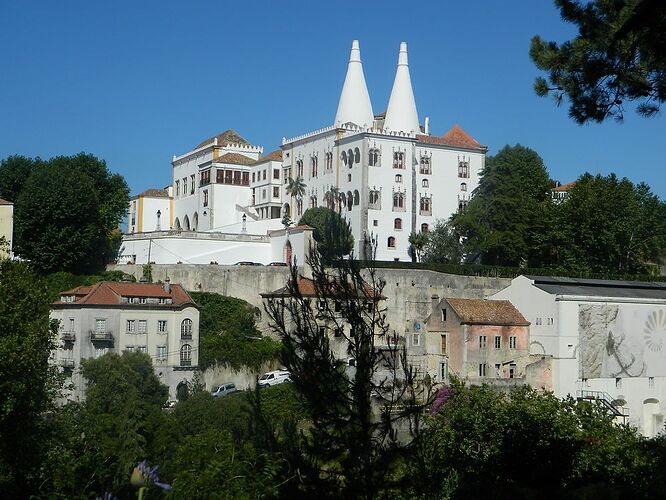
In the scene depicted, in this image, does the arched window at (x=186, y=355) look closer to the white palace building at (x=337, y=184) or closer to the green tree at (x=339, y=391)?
the white palace building at (x=337, y=184)

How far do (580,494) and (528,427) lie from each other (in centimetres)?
833

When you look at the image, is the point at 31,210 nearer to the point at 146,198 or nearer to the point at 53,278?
the point at 53,278

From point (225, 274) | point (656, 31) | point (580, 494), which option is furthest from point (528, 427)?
point (225, 274)

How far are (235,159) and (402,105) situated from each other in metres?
13.8

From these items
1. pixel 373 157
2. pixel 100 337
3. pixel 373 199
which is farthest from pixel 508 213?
pixel 100 337

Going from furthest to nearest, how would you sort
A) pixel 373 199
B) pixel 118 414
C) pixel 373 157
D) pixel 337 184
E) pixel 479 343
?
pixel 337 184
pixel 373 157
pixel 373 199
pixel 479 343
pixel 118 414

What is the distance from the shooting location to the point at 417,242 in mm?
68312

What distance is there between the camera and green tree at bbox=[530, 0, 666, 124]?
15062 millimetres

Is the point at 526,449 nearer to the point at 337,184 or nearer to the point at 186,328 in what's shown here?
the point at 186,328

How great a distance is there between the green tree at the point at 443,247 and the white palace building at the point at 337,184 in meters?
2.03

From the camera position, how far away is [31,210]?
60.5 m

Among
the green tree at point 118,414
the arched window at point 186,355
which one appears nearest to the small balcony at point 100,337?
the green tree at point 118,414

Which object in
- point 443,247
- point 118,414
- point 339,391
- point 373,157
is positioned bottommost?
point 118,414

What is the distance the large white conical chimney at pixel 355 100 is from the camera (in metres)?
75.0
